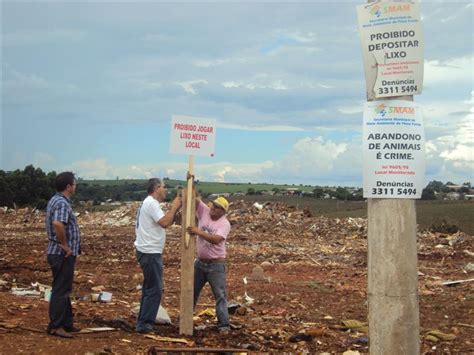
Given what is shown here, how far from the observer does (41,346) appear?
6.48 m

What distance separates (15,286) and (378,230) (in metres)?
9.85

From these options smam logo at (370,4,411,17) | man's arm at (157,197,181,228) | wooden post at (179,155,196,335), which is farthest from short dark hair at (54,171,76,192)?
smam logo at (370,4,411,17)

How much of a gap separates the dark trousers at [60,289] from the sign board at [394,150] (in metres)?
4.43

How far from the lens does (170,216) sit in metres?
7.21

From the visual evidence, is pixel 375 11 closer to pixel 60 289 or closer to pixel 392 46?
pixel 392 46

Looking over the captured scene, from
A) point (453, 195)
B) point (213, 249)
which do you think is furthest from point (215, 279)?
point (453, 195)

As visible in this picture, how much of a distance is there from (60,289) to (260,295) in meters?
5.80

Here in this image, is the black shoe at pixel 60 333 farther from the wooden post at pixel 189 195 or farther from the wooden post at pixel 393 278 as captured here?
the wooden post at pixel 393 278

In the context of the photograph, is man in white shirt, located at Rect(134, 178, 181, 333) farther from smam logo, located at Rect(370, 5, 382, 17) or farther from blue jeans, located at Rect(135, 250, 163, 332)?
smam logo, located at Rect(370, 5, 382, 17)

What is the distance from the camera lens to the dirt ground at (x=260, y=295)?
7.48m

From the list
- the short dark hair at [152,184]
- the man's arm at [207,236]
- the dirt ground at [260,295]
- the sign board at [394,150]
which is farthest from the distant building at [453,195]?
the sign board at [394,150]

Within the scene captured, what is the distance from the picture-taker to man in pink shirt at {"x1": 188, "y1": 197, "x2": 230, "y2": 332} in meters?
7.69

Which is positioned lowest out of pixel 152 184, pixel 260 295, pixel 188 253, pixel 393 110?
pixel 260 295

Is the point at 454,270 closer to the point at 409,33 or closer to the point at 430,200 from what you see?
the point at 409,33
